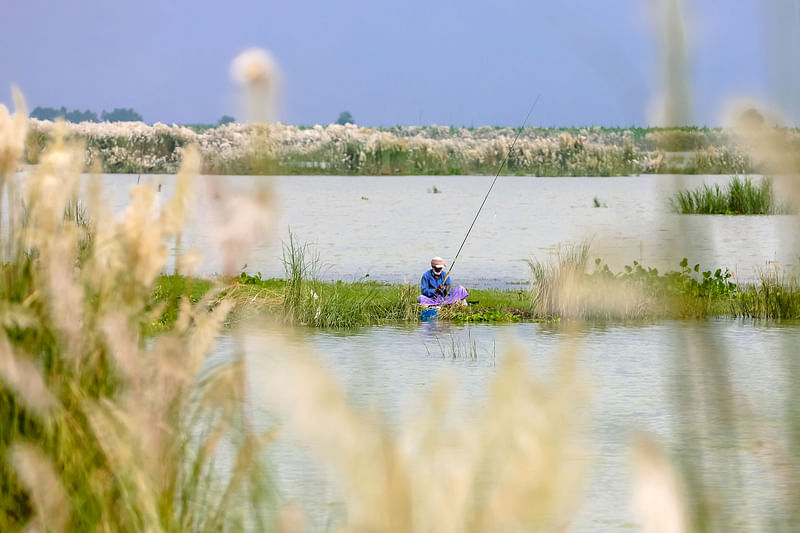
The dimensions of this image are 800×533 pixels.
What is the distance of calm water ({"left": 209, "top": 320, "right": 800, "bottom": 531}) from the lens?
2.08 metres

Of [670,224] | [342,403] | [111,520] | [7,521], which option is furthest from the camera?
[7,521]

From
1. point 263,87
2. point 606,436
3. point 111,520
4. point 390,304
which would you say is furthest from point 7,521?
point 390,304

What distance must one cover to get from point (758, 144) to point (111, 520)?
5.59 ft

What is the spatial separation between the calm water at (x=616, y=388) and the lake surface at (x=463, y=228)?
1.13 feet

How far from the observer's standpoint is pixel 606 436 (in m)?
5.52

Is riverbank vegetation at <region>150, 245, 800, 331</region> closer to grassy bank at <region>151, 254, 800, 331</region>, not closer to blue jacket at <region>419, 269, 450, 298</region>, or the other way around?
grassy bank at <region>151, 254, 800, 331</region>

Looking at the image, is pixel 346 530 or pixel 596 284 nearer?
pixel 346 530

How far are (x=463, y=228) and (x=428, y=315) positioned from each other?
7.38 metres

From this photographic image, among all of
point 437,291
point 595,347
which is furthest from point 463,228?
point 595,347

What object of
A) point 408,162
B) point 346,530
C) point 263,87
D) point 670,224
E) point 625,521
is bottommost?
point 625,521

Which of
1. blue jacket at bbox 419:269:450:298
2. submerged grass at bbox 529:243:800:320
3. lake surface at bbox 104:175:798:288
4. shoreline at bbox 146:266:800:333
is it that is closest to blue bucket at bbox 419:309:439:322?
shoreline at bbox 146:266:800:333

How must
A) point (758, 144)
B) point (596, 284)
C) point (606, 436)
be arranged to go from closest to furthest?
1. point (758, 144)
2. point (606, 436)
3. point (596, 284)

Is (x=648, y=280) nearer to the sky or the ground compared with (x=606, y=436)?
nearer to the sky

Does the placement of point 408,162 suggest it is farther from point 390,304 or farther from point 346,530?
point 346,530
